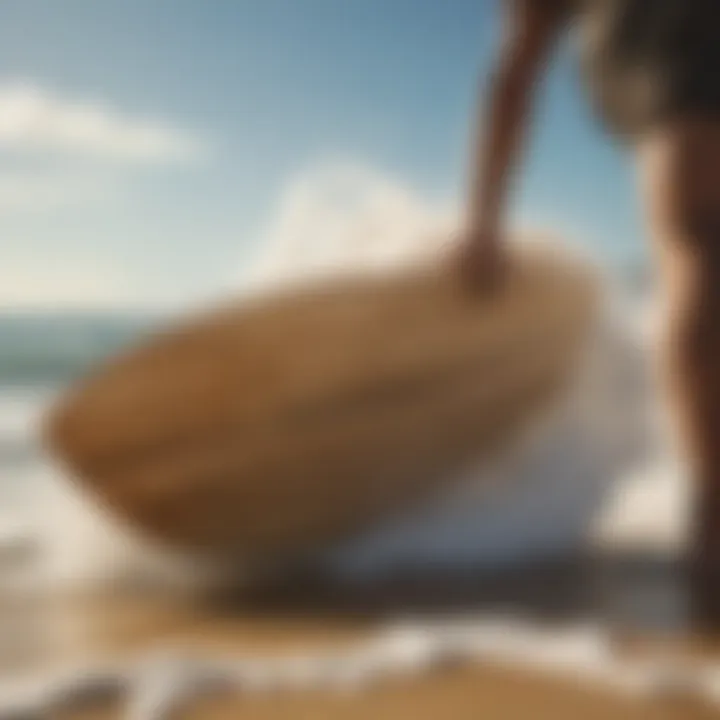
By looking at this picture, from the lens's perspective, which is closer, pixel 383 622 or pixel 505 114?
pixel 383 622

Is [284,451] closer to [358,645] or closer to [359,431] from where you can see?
[359,431]

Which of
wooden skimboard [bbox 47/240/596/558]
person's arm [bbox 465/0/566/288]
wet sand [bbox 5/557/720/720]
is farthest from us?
person's arm [bbox 465/0/566/288]

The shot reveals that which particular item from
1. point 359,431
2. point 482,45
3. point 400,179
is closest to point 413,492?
point 359,431

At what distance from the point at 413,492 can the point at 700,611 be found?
0.29m

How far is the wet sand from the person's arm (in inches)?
12.7

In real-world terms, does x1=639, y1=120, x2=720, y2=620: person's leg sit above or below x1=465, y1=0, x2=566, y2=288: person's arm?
below

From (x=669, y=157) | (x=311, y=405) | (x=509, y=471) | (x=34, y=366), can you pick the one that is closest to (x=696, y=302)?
(x=669, y=157)

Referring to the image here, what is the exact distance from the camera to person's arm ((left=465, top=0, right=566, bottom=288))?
1.30 meters

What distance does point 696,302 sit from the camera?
4.01 ft

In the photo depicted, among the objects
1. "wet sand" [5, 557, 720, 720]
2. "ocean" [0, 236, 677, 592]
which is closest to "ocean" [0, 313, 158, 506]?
"ocean" [0, 236, 677, 592]

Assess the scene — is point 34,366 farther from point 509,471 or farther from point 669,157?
point 669,157

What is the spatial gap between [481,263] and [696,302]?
0.21 meters

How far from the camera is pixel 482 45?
139cm

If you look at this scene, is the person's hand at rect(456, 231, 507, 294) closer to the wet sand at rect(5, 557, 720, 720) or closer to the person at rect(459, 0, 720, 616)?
the person at rect(459, 0, 720, 616)
